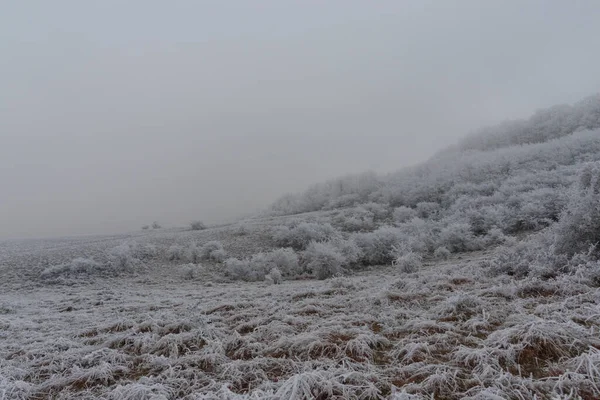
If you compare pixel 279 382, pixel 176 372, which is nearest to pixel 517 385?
pixel 279 382

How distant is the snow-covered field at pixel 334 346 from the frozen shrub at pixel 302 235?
30.5 feet

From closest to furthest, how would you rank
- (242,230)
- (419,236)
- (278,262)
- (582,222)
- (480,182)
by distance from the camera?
(582,222) < (278,262) < (419,236) < (242,230) < (480,182)

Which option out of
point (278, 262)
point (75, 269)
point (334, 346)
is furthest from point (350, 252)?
point (75, 269)

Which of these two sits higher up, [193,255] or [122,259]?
[122,259]

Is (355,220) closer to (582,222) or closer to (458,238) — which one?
(458,238)

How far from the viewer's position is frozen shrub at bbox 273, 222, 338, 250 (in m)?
17.4

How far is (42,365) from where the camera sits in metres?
4.57

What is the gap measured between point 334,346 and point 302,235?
533 inches

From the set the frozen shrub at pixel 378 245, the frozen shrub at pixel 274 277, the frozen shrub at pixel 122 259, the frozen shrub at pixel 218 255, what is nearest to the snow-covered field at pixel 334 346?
the frozen shrub at pixel 274 277

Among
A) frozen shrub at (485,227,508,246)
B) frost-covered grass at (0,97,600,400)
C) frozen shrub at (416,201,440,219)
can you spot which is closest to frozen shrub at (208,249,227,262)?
frost-covered grass at (0,97,600,400)

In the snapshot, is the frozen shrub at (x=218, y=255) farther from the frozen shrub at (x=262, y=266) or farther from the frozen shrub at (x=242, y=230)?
the frozen shrub at (x=242, y=230)

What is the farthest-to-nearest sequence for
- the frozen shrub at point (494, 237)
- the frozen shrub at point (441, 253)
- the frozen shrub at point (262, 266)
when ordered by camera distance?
the frozen shrub at point (262, 266)
the frozen shrub at point (494, 237)
the frozen shrub at point (441, 253)

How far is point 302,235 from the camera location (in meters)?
→ 17.7

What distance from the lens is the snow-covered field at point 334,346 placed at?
3.06 metres
